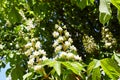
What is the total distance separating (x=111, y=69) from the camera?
1949 mm

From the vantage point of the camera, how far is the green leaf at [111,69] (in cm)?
193

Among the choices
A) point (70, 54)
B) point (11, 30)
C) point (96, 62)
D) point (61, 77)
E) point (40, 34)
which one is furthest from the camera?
point (11, 30)

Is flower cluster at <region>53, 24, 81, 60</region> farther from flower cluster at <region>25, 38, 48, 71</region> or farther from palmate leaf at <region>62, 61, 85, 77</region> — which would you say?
palmate leaf at <region>62, 61, 85, 77</region>

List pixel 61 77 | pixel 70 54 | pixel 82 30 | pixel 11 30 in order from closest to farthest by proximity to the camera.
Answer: pixel 61 77 < pixel 70 54 < pixel 82 30 < pixel 11 30

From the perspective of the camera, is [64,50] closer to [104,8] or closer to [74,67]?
[74,67]

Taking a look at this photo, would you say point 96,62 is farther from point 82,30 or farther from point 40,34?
point 82,30

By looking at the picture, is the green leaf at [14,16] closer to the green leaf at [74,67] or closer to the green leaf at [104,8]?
the green leaf at [74,67]

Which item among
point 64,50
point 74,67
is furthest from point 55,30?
point 74,67

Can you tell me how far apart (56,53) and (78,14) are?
180 inches

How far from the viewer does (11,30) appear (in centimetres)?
719

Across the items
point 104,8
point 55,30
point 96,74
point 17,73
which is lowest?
point 96,74

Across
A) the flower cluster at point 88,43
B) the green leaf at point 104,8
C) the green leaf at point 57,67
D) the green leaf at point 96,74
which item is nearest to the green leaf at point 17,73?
the green leaf at point 57,67

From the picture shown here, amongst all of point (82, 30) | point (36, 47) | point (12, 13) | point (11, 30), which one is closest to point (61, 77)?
point (36, 47)

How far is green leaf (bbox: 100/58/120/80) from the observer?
1.93 metres
